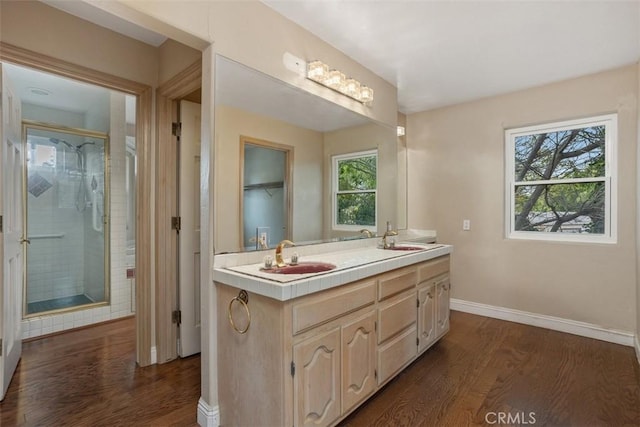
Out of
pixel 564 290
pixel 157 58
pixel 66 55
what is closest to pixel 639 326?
pixel 564 290

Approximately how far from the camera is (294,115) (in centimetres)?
229

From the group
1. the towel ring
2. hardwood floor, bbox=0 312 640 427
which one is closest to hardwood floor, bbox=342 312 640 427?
hardwood floor, bbox=0 312 640 427

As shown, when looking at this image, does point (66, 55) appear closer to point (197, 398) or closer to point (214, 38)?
point (214, 38)

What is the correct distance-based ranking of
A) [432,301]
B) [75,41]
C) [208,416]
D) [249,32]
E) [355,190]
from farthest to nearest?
[355,190]
[432,301]
[75,41]
[249,32]
[208,416]

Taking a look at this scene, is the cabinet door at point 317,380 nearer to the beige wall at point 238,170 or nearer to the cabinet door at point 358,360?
the cabinet door at point 358,360

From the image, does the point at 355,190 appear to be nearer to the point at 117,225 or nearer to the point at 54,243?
the point at 117,225

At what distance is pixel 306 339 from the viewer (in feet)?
4.78

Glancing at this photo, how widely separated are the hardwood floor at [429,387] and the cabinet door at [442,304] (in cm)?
19

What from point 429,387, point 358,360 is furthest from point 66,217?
point 429,387

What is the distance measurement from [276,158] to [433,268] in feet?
4.96

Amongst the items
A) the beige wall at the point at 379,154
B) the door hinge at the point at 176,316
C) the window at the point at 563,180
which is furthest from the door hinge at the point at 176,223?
the window at the point at 563,180

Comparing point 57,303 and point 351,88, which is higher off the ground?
point 351,88

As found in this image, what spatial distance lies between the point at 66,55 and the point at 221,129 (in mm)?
1152

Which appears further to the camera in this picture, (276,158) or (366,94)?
(366,94)
